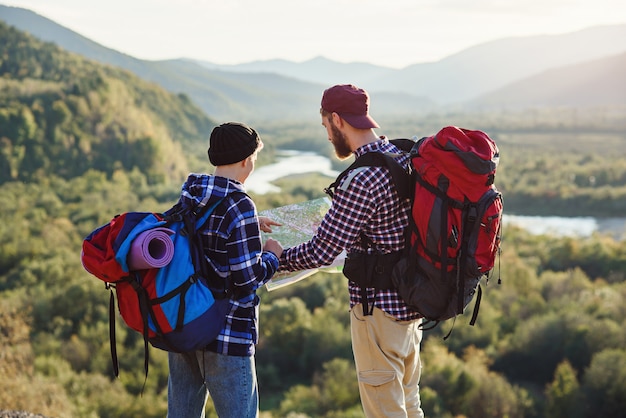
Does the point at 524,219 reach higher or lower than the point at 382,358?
lower

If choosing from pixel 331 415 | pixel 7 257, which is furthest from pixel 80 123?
pixel 331 415

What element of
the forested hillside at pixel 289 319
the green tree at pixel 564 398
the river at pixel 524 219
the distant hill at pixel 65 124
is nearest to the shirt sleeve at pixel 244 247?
the forested hillside at pixel 289 319

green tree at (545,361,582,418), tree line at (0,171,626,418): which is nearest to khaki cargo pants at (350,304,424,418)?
tree line at (0,171,626,418)

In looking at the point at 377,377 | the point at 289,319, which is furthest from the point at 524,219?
the point at 377,377

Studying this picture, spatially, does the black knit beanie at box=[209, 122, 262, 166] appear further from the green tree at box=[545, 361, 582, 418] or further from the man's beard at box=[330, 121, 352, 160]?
the green tree at box=[545, 361, 582, 418]

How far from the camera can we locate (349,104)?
271cm

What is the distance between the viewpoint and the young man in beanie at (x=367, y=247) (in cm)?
262

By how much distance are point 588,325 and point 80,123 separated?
56.8m

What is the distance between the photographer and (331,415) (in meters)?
15.4

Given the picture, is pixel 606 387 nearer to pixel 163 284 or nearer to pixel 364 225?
pixel 364 225

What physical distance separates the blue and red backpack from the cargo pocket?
0.77m

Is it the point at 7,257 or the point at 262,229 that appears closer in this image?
the point at 262,229

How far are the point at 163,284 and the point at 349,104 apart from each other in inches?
42.7

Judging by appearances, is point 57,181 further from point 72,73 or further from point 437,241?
point 437,241
